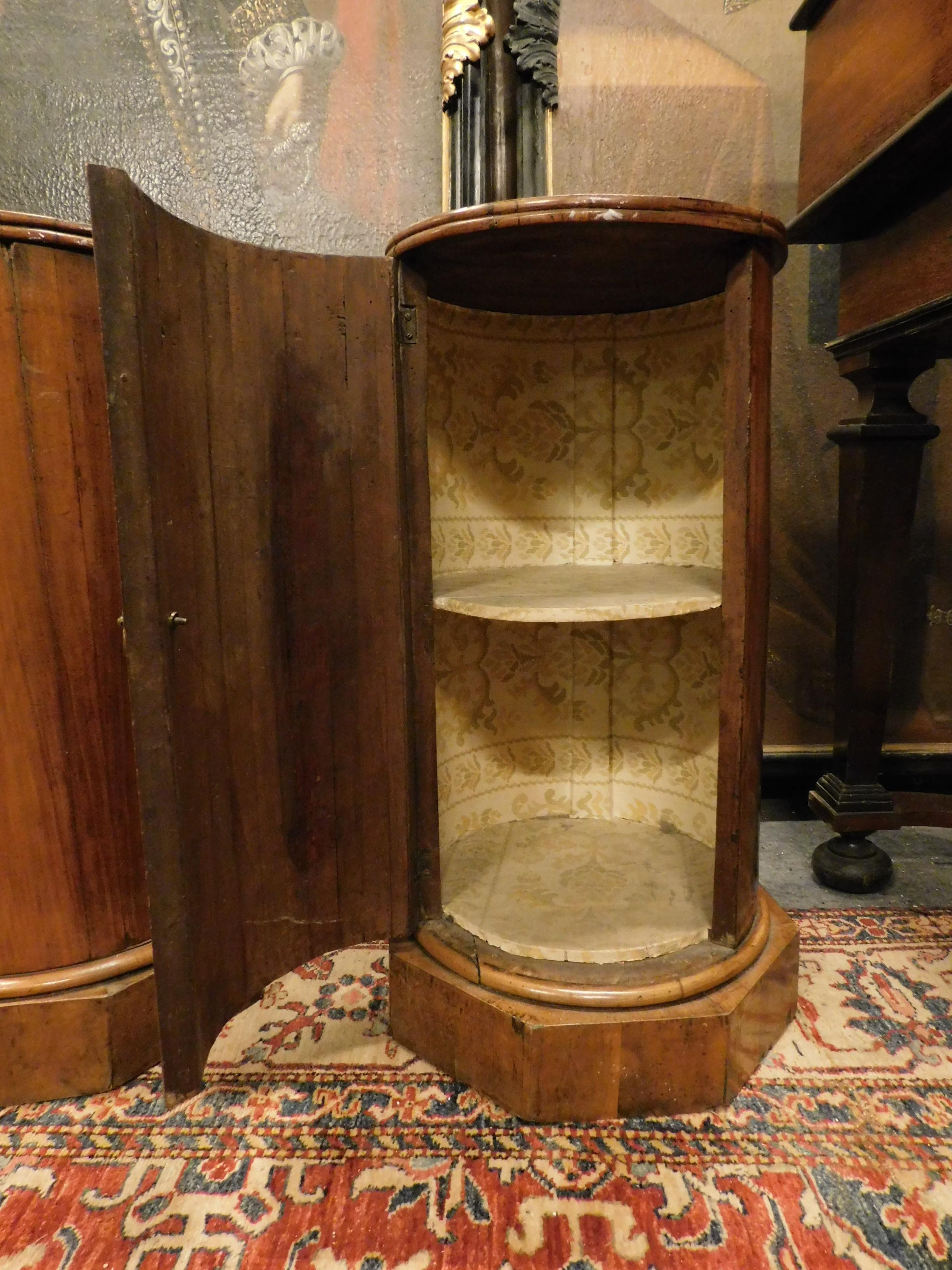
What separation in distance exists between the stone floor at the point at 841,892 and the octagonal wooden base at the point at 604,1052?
0.62 m

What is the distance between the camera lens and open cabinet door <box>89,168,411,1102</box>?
828 millimetres

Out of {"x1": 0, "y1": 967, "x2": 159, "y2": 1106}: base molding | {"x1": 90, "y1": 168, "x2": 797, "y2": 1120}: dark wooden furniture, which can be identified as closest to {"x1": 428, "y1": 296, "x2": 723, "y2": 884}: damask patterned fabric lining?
{"x1": 90, "y1": 168, "x2": 797, "y2": 1120}: dark wooden furniture

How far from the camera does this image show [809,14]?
1.41 meters

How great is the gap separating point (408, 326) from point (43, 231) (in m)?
0.51

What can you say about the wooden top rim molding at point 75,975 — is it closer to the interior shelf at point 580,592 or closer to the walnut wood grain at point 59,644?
the walnut wood grain at point 59,644

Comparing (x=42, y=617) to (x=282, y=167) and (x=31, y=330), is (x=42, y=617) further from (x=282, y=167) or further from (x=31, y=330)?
(x=282, y=167)

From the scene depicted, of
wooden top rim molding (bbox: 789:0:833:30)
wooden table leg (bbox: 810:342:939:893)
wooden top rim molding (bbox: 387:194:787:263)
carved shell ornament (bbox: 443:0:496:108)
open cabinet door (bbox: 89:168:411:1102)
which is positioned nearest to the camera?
open cabinet door (bbox: 89:168:411:1102)

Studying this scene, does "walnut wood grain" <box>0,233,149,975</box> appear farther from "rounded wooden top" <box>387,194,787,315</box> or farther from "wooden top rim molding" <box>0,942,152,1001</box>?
"rounded wooden top" <box>387,194,787,315</box>

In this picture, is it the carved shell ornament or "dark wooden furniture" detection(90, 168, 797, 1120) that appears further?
the carved shell ornament

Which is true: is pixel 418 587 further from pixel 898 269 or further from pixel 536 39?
pixel 536 39

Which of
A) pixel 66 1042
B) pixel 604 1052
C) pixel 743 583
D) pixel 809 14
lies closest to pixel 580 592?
pixel 743 583

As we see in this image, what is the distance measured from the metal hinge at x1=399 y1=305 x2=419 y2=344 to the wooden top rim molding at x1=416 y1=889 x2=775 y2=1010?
92 cm

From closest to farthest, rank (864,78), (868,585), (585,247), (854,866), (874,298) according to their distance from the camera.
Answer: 1. (585,247)
2. (864,78)
3. (874,298)
4. (868,585)
5. (854,866)

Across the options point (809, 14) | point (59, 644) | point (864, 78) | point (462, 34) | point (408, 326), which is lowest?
point (59, 644)
